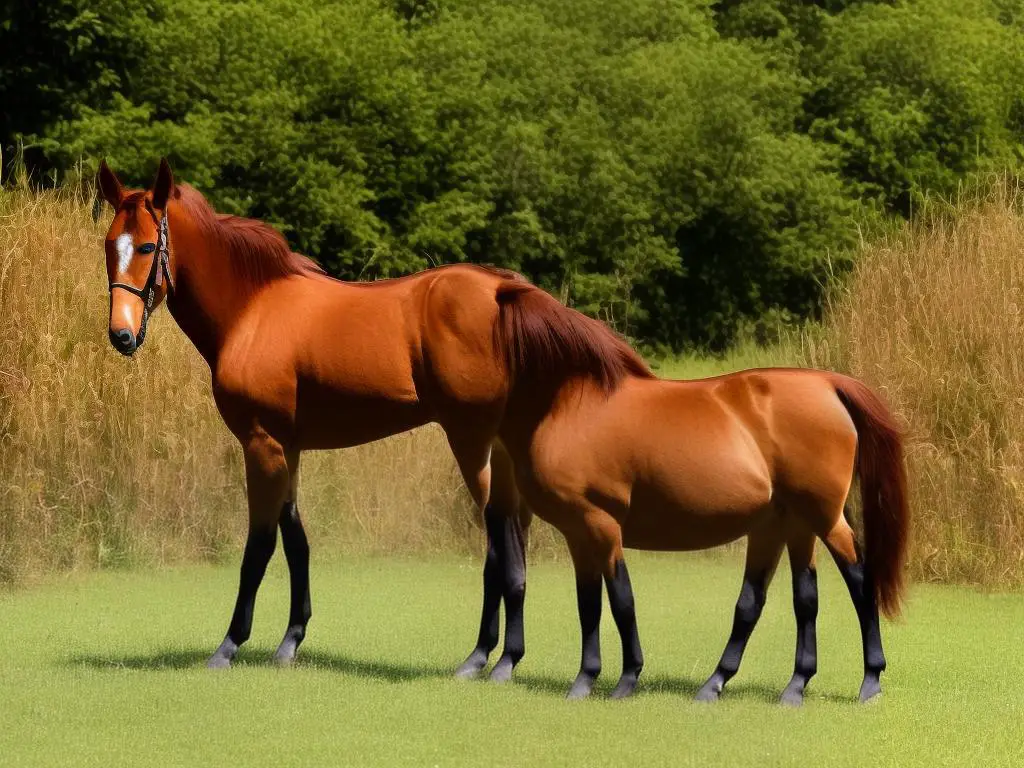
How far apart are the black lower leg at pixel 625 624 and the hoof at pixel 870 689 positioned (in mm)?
986

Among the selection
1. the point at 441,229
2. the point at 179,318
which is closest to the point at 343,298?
the point at 179,318

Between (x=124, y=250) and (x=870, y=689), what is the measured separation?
4.09 metres

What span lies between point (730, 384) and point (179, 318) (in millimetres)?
2980

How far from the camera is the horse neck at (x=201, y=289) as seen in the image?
8.86 metres

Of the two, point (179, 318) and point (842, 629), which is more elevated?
point (179, 318)

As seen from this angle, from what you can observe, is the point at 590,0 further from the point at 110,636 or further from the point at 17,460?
the point at 110,636

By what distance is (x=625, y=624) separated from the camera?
7707mm

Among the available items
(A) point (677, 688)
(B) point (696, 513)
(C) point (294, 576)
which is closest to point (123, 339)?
(C) point (294, 576)

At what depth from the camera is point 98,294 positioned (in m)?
13.7

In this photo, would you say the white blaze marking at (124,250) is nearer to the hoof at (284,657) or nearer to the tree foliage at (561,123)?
the hoof at (284,657)

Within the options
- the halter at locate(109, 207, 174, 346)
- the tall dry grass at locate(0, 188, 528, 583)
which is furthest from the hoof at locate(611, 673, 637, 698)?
the tall dry grass at locate(0, 188, 528, 583)

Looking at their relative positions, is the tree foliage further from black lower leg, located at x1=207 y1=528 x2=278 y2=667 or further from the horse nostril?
the horse nostril

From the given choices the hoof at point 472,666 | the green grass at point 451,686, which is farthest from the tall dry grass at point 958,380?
the hoof at point 472,666

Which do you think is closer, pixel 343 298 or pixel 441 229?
pixel 343 298
